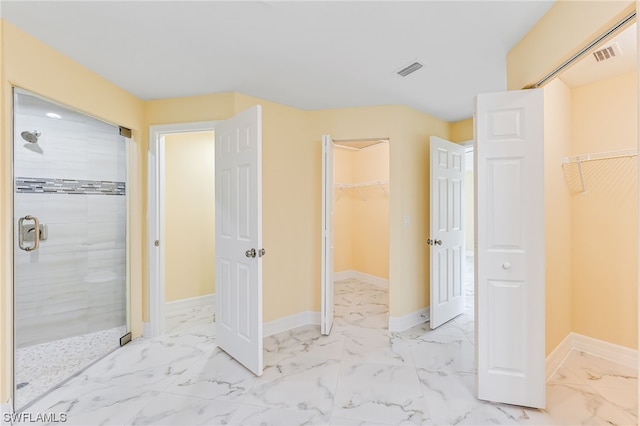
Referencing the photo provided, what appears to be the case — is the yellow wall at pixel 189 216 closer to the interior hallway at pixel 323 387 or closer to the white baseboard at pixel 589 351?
the interior hallway at pixel 323 387

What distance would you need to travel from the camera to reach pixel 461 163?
3.43 metres

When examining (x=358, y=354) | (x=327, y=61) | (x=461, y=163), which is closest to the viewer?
(x=327, y=61)

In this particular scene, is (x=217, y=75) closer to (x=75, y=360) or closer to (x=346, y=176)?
(x=75, y=360)

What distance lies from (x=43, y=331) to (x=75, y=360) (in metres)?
0.55

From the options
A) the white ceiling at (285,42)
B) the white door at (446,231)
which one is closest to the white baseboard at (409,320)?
the white door at (446,231)

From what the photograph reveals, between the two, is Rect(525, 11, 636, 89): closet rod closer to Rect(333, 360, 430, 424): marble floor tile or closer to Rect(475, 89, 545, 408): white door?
Rect(475, 89, 545, 408): white door

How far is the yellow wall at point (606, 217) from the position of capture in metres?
2.22

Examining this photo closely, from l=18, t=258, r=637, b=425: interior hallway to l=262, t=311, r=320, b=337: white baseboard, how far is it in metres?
0.12

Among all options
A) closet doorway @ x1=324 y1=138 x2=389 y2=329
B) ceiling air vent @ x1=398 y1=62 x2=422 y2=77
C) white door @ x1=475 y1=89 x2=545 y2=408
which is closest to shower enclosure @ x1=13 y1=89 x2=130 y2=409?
ceiling air vent @ x1=398 y1=62 x2=422 y2=77

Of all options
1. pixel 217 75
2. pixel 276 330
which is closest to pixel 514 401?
pixel 276 330

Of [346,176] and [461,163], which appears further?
[346,176]

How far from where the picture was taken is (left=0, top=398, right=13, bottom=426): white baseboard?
5.41 ft

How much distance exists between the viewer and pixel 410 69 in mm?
2236

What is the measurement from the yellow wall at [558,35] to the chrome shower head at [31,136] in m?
3.68
